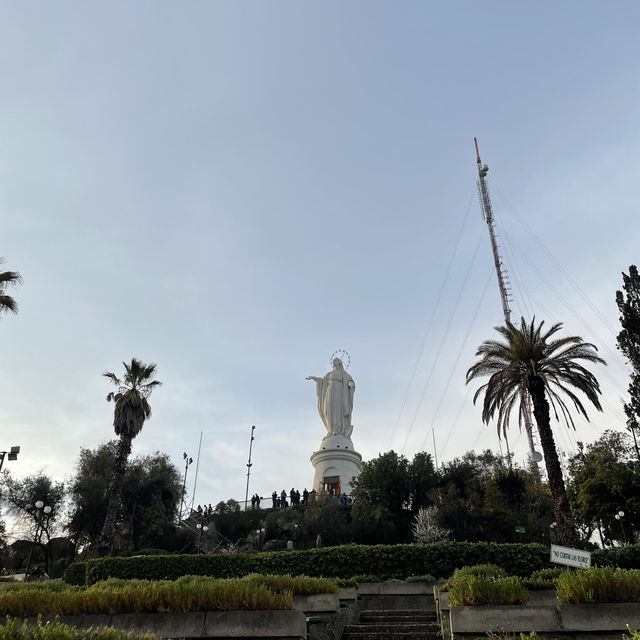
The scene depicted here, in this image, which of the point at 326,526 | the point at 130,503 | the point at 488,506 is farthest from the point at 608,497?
the point at 130,503

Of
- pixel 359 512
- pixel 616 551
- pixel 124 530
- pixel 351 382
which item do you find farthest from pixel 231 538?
pixel 616 551

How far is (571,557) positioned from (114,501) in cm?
2373

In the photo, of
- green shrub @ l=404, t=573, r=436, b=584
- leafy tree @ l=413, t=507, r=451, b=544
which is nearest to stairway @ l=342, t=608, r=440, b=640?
green shrub @ l=404, t=573, r=436, b=584

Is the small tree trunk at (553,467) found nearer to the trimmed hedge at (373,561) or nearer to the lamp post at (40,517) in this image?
the trimmed hedge at (373,561)

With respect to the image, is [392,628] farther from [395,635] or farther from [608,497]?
[608,497]

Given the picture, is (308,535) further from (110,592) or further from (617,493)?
(110,592)

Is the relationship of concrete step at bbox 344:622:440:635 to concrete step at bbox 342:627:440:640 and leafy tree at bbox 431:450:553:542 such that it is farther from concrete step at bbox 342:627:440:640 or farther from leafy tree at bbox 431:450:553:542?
leafy tree at bbox 431:450:553:542

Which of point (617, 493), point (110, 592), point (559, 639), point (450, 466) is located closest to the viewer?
point (559, 639)

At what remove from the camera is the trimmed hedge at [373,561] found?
18.2 meters

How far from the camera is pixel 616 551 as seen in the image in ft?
67.3

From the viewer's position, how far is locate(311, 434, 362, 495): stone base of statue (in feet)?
135

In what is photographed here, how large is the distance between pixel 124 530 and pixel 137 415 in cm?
848

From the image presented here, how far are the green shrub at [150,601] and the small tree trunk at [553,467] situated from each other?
13.4 m

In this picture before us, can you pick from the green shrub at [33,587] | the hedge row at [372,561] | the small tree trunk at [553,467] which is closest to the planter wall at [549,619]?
the green shrub at [33,587]
